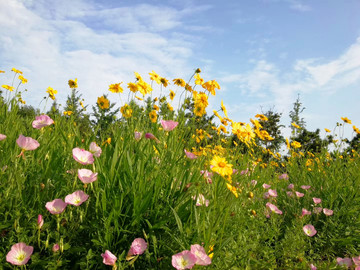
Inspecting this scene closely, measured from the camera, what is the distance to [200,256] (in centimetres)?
133

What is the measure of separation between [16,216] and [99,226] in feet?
1.46

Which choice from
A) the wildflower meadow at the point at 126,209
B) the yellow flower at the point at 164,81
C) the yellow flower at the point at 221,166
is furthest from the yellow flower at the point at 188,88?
the yellow flower at the point at 221,166

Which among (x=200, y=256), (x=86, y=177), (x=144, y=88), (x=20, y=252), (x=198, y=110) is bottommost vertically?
(x=20, y=252)

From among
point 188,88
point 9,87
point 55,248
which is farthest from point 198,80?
point 9,87

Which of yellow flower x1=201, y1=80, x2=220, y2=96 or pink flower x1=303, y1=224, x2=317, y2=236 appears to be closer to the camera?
yellow flower x1=201, y1=80, x2=220, y2=96

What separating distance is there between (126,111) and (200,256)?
131 centimetres

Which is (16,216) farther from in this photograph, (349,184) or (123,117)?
(349,184)

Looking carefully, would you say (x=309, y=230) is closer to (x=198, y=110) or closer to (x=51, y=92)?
(x=198, y=110)

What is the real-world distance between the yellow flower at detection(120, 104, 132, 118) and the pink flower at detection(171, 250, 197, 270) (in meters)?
1.27

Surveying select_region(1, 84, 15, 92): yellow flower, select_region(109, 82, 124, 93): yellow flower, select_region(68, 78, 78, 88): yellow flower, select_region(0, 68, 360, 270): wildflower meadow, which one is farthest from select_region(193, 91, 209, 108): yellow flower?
select_region(1, 84, 15, 92): yellow flower

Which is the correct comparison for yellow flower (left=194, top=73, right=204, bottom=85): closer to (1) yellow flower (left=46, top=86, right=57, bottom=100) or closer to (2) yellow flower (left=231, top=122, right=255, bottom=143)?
(2) yellow flower (left=231, top=122, right=255, bottom=143)

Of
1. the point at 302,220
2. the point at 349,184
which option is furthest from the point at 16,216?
the point at 349,184

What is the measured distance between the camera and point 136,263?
1549mm

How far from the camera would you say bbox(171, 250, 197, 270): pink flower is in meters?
1.27
